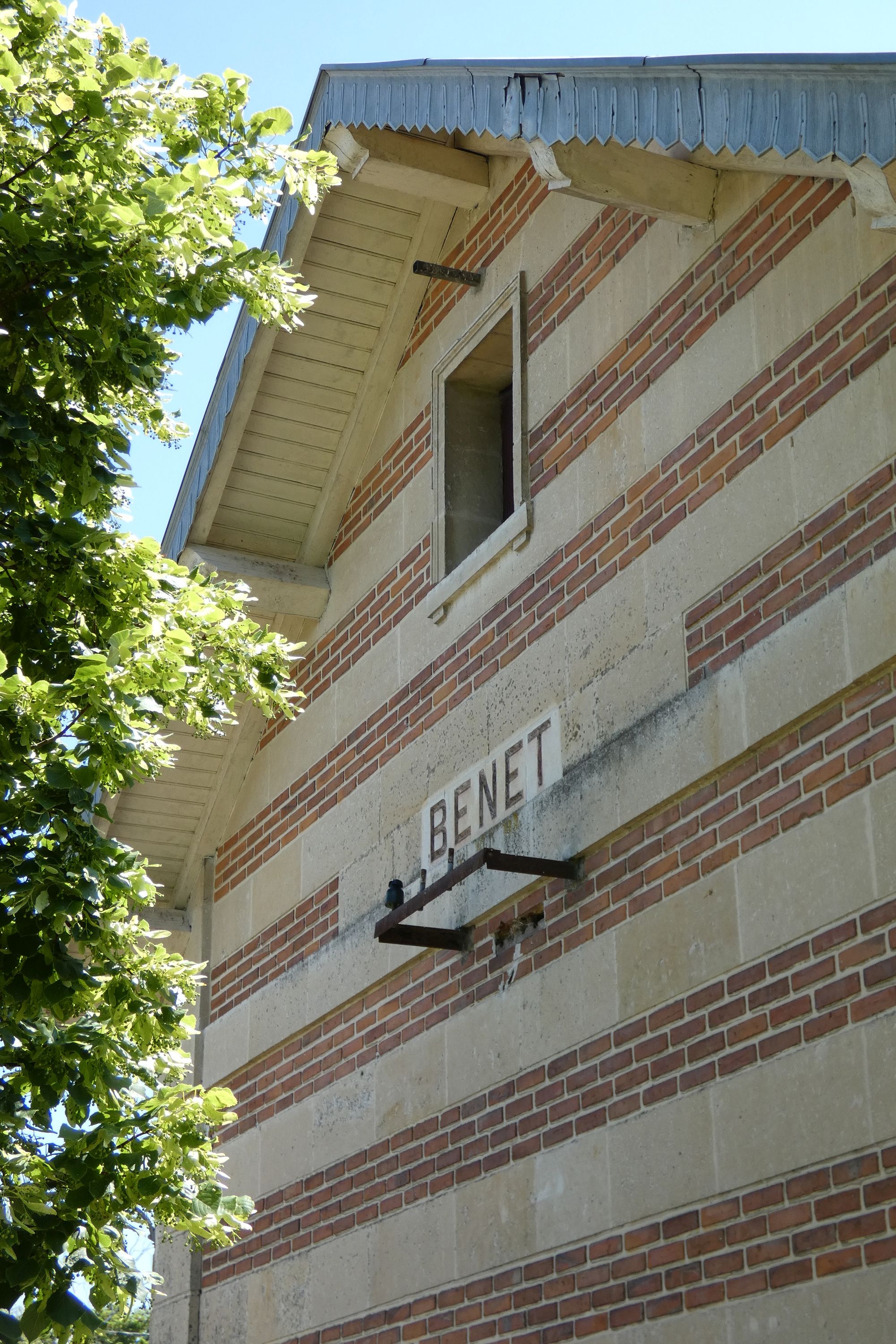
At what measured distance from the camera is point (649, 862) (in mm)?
5977

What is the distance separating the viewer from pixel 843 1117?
478 cm

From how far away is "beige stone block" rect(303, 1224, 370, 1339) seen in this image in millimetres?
7410

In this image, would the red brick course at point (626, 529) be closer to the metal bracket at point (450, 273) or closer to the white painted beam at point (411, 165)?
the metal bracket at point (450, 273)

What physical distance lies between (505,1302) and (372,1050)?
5.76 ft

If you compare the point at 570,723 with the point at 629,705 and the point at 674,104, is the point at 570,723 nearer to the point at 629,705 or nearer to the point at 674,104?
the point at 629,705

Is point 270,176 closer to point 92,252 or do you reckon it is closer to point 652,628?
point 92,252

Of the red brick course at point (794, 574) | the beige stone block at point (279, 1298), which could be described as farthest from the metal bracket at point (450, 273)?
the beige stone block at point (279, 1298)

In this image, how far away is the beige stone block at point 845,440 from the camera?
523 centimetres

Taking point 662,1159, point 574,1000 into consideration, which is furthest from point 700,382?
point 662,1159

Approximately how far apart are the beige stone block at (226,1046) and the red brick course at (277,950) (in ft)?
0.34

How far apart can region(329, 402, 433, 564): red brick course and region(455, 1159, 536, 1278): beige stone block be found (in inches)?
150

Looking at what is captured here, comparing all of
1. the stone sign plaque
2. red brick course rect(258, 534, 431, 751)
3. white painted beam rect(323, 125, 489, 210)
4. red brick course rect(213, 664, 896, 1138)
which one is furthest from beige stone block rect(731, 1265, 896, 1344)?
white painted beam rect(323, 125, 489, 210)

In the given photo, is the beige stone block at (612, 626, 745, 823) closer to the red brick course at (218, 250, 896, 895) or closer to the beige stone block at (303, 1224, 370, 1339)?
the red brick course at (218, 250, 896, 895)

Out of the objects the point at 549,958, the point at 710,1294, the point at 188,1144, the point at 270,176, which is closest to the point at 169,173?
the point at 270,176
